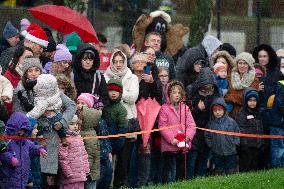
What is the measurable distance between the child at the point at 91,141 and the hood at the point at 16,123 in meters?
2.23

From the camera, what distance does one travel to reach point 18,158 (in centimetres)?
1542

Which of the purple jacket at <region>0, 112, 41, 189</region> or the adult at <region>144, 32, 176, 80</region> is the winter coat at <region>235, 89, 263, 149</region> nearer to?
the adult at <region>144, 32, 176, 80</region>

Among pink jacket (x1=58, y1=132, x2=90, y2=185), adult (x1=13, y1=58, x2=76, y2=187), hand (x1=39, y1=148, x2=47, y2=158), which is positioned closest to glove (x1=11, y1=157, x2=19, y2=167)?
hand (x1=39, y1=148, x2=47, y2=158)

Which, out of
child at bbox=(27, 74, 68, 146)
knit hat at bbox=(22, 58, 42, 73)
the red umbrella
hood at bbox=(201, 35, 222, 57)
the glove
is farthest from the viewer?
hood at bbox=(201, 35, 222, 57)

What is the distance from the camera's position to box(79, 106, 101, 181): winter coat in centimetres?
1764

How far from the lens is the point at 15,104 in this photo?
16234 mm

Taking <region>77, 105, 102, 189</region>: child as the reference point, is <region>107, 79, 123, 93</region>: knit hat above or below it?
above

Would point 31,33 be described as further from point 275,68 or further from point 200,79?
point 275,68

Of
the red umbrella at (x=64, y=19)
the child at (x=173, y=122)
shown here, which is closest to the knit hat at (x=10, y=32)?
the red umbrella at (x=64, y=19)

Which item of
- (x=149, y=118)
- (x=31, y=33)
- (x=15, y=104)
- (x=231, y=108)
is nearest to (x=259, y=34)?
(x=231, y=108)

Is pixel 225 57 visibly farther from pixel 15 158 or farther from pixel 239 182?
pixel 15 158

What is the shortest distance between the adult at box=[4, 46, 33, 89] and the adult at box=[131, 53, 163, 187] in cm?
280

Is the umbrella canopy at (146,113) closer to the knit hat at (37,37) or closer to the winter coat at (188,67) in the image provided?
the winter coat at (188,67)

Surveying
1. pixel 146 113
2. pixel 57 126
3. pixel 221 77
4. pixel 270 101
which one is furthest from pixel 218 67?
pixel 57 126
